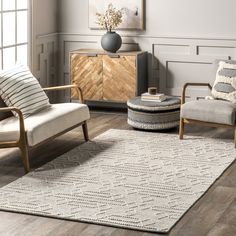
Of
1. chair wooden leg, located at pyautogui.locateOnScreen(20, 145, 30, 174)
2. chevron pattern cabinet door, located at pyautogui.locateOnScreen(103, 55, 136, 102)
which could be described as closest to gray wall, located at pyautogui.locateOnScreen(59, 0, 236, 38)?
chevron pattern cabinet door, located at pyautogui.locateOnScreen(103, 55, 136, 102)

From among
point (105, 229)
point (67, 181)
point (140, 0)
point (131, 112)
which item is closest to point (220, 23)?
point (140, 0)

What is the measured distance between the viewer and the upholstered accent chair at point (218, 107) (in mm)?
6047

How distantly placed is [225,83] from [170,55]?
1.32 meters

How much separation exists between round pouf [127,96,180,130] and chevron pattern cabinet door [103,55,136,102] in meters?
0.68

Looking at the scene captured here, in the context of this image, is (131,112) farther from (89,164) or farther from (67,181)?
(67,181)

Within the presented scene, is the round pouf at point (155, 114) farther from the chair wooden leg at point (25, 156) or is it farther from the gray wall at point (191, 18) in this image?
the chair wooden leg at point (25, 156)

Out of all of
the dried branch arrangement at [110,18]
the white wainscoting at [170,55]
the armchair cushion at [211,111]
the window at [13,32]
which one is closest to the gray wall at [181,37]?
the white wainscoting at [170,55]

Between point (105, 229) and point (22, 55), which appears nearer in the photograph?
point (105, 229)

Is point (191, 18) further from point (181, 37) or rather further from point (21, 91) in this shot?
point (21, 91)

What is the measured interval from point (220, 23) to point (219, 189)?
2925mm

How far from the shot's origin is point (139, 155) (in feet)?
19.0

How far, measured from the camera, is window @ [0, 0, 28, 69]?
7.04 m

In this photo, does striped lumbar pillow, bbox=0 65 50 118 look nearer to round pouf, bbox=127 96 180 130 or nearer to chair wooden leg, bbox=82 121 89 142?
chair wooden leg, bbox=82 121 89 142

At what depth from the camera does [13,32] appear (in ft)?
23.8
